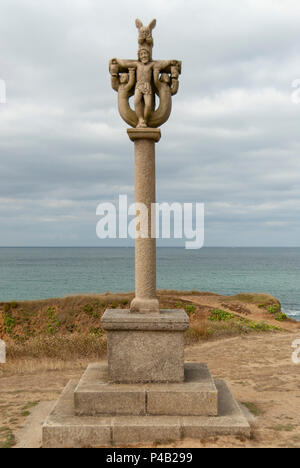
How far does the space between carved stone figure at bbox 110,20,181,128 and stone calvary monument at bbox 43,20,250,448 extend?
1 centimetres

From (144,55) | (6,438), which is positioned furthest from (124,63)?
(6,438)

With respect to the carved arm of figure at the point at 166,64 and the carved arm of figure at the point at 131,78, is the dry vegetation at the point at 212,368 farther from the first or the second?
the carved arm of figure at the point at 166,64

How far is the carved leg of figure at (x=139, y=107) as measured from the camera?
5.82 m

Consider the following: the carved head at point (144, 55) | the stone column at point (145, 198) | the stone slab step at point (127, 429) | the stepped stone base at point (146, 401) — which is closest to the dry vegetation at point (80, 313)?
the stone column at point (145, 198)

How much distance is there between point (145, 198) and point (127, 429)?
2.99m

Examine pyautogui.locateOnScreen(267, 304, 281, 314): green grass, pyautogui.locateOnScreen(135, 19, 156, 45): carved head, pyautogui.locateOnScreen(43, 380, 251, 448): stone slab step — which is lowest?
pyautogui.locateOnScreen(267, 304, 281, 314): green grass

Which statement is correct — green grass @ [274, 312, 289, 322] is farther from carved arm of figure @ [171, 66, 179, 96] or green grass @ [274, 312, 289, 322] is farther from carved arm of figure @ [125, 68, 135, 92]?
carved arm of figure @ [125, 68, 135, 92]

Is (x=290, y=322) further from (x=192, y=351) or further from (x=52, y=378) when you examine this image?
(x=52, y=378)

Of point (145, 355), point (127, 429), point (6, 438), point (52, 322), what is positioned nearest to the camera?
point (127, 429)

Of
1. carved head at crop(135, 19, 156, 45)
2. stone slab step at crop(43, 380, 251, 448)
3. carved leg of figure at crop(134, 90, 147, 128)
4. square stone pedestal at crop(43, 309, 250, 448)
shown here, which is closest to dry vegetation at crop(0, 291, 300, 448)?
stone slab step at crop(43, 380, 251, 448)

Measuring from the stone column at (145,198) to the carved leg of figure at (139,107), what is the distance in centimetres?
15

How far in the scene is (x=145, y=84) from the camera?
19.1 ft

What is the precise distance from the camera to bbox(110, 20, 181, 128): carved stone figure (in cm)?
583

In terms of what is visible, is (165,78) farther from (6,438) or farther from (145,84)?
(6,438)
